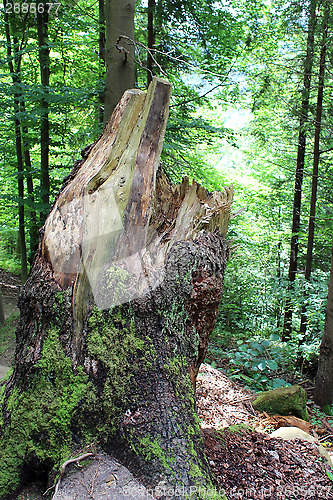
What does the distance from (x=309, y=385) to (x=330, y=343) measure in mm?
1363

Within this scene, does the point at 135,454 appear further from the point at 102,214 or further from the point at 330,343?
the point at 330,343

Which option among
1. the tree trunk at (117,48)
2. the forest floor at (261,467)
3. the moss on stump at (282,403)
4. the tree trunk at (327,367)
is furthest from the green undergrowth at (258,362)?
the tree trunk at (117,48)

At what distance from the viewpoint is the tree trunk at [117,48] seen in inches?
169

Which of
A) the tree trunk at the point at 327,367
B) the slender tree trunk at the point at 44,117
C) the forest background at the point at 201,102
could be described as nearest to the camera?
the tree trunk at the point at 327,367

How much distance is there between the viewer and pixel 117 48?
415 cm

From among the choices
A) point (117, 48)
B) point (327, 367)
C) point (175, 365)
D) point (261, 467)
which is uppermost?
point (117, 48)

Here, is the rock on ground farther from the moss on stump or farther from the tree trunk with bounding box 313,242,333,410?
the tree trunk with bounding box 313,242,333,410

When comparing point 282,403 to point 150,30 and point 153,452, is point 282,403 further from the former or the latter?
point 150,30

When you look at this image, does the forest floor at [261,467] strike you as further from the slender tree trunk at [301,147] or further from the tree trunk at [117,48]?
the slender tree trunk at [301,147]

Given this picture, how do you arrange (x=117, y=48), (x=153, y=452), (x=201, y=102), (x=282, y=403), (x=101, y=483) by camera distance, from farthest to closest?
1. (x=201, y=102)
2. (x=117, y=48)
3. (x=282, y=403)
4. (x=153, y=452)
5. (x=101, y=483)

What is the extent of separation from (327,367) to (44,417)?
4703 millimetres

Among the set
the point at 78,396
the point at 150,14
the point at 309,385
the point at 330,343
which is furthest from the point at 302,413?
the point at 150,14

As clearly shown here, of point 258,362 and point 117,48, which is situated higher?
point 117,48

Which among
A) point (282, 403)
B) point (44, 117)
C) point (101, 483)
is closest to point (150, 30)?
point (44, 117)
